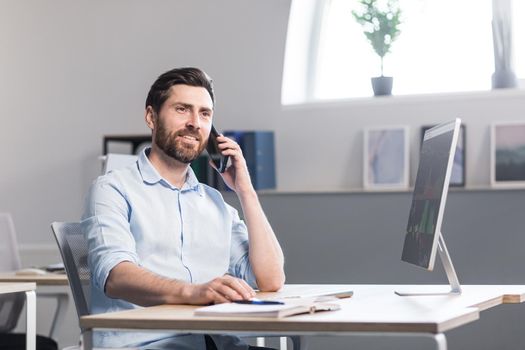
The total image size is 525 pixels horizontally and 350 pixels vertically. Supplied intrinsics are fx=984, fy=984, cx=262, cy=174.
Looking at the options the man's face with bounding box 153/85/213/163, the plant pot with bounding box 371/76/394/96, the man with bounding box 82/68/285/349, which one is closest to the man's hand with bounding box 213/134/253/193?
the man with bounding box 82/68/285/349

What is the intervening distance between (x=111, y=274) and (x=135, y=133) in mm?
3691

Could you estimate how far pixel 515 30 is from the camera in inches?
222

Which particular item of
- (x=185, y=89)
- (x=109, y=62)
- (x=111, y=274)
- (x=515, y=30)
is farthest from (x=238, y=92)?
(x=111, y=274)

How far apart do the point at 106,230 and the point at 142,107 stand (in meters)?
3.63

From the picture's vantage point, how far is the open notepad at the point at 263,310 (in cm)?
202

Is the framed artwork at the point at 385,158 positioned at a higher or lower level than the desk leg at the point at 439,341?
higher

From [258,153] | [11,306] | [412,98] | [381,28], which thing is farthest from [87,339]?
[381,28]

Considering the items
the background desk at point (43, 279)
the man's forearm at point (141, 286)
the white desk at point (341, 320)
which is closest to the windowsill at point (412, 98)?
the background desk at point (43, 279)

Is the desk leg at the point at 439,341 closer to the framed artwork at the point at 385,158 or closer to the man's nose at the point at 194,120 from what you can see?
the man's nose at the point at 194,120

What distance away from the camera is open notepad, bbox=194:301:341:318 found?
2.02 metres

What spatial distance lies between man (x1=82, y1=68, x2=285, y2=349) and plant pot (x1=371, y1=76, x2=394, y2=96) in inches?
109

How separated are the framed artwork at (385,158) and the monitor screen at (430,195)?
100 inches

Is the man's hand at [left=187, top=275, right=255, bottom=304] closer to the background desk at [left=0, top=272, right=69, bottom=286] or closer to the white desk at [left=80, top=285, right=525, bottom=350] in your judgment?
the white desk at [left=80, top=285, right=525, bottom=350]

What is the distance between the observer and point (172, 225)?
2.78 m
